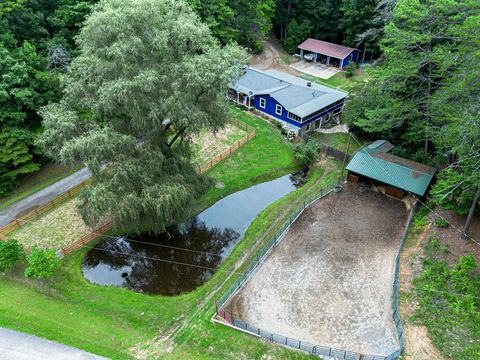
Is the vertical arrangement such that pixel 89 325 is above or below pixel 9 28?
below

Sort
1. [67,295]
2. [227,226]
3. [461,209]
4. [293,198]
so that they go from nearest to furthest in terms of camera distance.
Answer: [67,295] → [461,209] → [227,226] → [293,198]

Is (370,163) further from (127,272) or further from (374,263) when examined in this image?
(127,272)

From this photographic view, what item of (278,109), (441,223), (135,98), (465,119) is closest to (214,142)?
(278,109)

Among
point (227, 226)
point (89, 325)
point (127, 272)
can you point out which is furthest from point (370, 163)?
point (89, 325)

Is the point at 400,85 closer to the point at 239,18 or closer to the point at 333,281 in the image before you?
the point at 333,281

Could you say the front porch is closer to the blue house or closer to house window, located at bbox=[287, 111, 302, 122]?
the blue house

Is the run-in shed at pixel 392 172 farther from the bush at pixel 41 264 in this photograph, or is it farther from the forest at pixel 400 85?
the bush at pixel 41 264

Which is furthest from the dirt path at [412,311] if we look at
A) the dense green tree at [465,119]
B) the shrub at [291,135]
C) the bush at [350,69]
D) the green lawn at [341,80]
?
the bush at [350,69]
